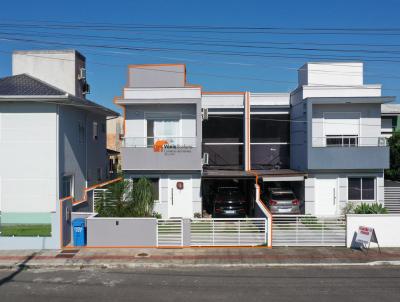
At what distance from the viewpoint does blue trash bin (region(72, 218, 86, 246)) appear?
1560 cm

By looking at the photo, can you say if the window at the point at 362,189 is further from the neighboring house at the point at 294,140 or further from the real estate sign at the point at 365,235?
the real estate sign at the point at 365,235

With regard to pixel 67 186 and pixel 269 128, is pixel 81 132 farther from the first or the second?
pixel 269 128

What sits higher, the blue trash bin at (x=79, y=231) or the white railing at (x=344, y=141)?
the white railing at (x=344, y=141)

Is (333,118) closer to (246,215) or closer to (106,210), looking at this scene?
(246,215)

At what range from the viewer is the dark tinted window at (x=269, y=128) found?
972 inches

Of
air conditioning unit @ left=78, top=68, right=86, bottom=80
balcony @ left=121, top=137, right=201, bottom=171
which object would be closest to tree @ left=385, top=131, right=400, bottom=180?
balcony @ left=121, top=137, right=201, bottom=171

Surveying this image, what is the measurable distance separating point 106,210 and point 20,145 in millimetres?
4410

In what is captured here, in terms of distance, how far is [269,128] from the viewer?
82.1 ft

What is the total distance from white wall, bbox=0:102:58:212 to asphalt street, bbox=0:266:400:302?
16.4ft

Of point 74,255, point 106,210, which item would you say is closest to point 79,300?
point 74,255

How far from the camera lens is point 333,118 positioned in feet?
71.6

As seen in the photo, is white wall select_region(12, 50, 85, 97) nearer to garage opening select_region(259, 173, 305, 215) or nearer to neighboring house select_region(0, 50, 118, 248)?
neighboring house select_region(0, 50, 118, 248)

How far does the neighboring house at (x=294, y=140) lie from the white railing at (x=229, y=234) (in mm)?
4609

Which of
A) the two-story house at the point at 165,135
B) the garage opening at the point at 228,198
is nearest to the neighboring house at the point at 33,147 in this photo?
the two-story house at the point at 165,135
